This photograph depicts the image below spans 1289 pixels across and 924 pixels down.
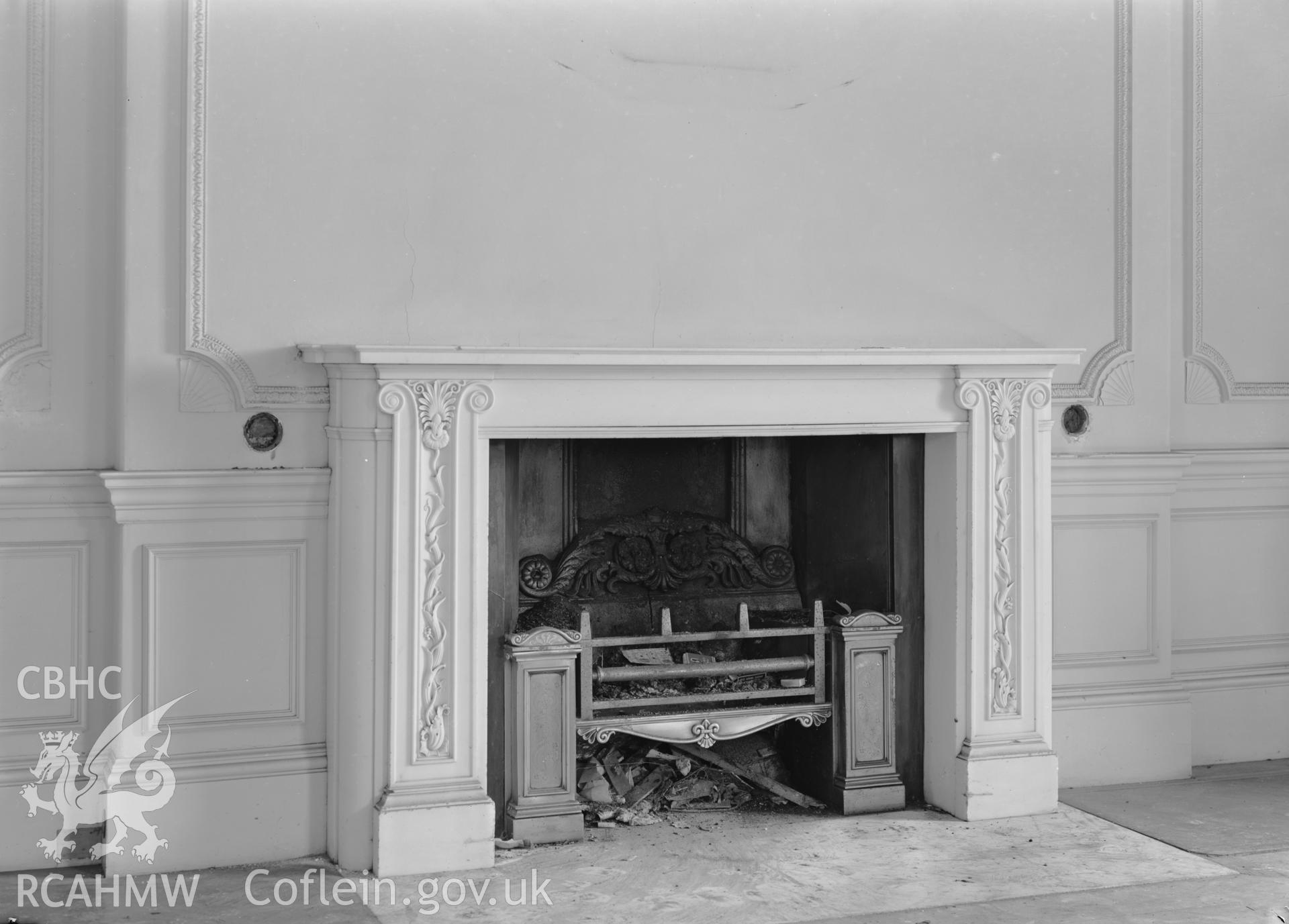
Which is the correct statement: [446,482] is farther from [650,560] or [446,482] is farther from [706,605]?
[706,605]

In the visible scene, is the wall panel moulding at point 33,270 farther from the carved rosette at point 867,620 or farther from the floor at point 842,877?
the carved rosette at point 867,620

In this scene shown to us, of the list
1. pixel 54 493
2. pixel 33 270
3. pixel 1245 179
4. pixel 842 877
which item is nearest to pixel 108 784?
pixel 54 493

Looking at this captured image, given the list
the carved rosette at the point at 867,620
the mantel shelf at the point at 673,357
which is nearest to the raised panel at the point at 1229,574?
the mantel shelf at the point at 673,357

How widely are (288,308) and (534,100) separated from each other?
890mm

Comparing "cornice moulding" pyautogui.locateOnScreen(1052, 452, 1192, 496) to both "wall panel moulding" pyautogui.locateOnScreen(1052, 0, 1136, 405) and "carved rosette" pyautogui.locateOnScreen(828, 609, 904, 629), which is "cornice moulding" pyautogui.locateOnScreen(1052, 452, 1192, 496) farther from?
"carved rosette" pyautogui.locateOnScreen(828, 609, 904, 629)

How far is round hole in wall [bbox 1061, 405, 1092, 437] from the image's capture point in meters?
4.56

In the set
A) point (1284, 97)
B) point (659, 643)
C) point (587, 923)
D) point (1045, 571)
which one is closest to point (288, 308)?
point (659, 643)

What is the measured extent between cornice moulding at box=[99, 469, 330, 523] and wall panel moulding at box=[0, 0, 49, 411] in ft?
1.05

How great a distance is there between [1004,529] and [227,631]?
2.27 m

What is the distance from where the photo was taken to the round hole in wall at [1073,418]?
15.0ft

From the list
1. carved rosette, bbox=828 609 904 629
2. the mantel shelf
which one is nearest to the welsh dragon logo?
the mantel shelf

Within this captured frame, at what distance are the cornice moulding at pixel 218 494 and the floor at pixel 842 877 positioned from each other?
945 millimetres

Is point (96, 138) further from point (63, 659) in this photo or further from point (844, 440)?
point (844, 440)

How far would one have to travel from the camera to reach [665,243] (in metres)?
4.08
